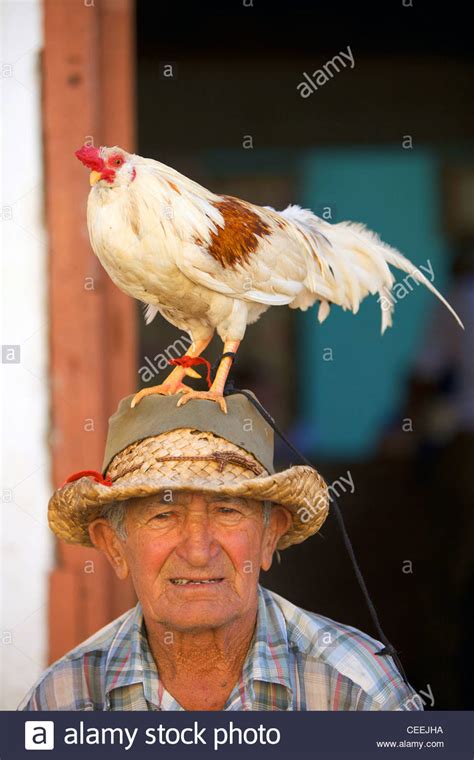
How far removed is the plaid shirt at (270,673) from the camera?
2.04m

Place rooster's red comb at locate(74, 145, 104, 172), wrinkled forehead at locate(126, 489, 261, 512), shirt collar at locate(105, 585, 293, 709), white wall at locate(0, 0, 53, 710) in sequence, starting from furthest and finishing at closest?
white wall at locate(0, 0, 53, 710), shirt collar at locate(105, 585, 293, 709), wrinkled forehead at locate(126, 489, 261, 512), rooster's red comb at locate(74, 145, 104, 172)

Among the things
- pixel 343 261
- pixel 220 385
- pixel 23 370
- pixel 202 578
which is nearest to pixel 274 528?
pixel 202 578

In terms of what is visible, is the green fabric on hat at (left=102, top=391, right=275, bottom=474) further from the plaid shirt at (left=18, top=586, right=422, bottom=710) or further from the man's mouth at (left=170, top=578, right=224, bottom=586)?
the plaid shirt at (left=18, top=586, right=422, bottom=710)

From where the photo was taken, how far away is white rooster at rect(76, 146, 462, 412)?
1.83 meters

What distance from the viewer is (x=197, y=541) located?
1903 mm

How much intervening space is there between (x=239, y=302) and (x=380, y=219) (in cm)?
110

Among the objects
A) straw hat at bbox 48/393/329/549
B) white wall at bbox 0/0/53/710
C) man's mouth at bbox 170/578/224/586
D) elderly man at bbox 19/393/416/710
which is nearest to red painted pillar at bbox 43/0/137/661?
white wall at bbox 0/0/53/710

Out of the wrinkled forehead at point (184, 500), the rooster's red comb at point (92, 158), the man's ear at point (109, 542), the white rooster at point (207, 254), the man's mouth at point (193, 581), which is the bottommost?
the man's mouth at point (193, 581)

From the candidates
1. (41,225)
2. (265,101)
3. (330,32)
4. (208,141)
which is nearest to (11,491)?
(41,225)

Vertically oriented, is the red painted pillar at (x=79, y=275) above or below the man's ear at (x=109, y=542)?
above

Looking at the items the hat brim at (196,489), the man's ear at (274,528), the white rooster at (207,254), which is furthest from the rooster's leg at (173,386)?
the man's ear at (274,528)

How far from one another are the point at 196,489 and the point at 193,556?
128 millimetres

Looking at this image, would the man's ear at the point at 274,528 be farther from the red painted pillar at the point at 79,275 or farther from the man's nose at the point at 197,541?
the red painted pillar at the point at 79,275

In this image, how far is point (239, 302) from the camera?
194 centimetres
